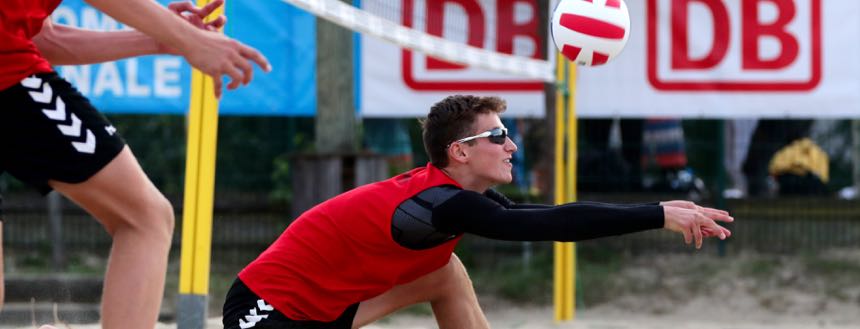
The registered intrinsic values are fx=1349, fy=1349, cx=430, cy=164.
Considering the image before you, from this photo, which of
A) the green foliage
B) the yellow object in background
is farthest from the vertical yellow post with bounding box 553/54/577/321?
the yellow object in background

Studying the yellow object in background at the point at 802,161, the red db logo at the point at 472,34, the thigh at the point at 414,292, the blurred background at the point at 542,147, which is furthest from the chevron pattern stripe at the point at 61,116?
the yellow object in background at the point at 802,161

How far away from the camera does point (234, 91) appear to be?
8477mm

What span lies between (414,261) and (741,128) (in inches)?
240

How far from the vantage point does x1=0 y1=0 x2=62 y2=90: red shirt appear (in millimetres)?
2930

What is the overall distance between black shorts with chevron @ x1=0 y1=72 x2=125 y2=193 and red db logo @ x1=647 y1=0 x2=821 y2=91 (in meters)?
6.02

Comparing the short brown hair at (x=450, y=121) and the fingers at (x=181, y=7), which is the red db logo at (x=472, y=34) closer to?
the short brown hair at (x=450, y=121)

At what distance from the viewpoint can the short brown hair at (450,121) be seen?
3801mm

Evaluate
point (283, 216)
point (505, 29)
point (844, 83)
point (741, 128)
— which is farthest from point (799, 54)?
point (283, 216)

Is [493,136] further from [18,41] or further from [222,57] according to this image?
[18,41]

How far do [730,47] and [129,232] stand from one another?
20.3ft

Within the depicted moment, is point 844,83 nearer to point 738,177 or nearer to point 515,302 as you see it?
point 738,177

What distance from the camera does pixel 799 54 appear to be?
856cm

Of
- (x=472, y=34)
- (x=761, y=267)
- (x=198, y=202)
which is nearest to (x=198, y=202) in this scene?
(x=198, y=202)

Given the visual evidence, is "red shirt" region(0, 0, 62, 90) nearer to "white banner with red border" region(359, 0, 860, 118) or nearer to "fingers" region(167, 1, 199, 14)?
"fingers" region(167, 1, 199, 14)
